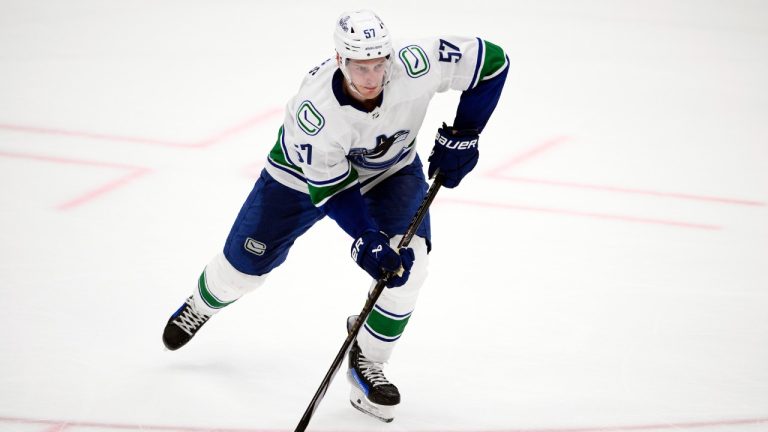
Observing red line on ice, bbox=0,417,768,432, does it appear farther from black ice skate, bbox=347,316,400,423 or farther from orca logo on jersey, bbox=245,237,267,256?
orca logo on jersey, bbox=245,237,267,256

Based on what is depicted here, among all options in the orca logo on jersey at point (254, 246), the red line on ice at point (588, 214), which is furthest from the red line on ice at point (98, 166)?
the orca logo on jersey at point (254, 246)

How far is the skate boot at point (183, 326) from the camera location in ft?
11.0

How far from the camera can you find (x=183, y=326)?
3365 mm

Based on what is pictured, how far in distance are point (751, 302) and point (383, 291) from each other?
174 cm

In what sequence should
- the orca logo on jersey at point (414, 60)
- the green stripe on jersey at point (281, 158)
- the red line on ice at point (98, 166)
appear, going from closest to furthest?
the orca logo on jersey at point (414, 60), the green stripe on jersey at point (281, 158), the red line on ice at point (98, 166)

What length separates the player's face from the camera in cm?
265

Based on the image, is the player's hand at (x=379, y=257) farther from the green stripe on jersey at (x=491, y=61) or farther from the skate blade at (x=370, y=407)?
the green stripe on jersey at (x=491, y=61)

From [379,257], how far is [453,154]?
587 mm

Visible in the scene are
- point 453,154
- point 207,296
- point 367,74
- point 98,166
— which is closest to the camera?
point 367,74

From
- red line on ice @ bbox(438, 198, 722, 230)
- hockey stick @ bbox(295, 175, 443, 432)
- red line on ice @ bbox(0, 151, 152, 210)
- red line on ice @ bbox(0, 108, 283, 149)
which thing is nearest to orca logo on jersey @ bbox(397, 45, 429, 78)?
hockey stick @ bbox(295, 175, 443, 432)

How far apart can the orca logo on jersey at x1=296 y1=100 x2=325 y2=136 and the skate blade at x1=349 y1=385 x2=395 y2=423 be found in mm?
881

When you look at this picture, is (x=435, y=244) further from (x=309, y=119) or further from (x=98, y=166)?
(x=98, y=166)

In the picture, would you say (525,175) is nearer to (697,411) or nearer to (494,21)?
(697,411)

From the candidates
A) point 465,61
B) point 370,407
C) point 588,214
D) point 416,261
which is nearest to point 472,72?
point 465,61
